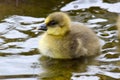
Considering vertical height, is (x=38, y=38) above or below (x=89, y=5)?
below

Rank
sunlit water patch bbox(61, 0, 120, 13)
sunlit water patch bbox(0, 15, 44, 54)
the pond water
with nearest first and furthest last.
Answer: the pond water < sunlit water patch bbox(0, 15, 44, 54) < sunlit water patch bbox(61, 0, 120, 13)

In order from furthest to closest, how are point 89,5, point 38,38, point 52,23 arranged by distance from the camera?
1. point 89,5
2. point 38,38
3. point 52,23

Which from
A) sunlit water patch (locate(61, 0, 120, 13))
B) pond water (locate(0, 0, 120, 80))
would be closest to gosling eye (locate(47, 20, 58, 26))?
pond water (locate(0, 0, 120, 80))

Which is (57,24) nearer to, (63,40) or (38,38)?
(63,40)

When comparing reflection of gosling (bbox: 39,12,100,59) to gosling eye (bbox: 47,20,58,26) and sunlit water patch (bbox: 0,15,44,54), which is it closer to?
gosling eye (bbox: 47,20,58,26)

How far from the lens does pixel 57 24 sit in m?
5.14

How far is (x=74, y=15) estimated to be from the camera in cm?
640

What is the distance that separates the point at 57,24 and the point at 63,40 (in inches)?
6.9

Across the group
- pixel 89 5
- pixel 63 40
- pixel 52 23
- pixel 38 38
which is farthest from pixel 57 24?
pixel 89 5

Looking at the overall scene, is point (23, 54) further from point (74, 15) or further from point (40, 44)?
point (74, 15)

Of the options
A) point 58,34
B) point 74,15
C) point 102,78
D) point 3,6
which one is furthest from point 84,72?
point 3,6

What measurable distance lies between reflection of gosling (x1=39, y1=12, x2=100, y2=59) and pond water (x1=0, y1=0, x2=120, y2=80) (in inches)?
3.1

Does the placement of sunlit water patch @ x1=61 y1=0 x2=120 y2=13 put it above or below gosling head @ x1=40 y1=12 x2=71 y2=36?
above

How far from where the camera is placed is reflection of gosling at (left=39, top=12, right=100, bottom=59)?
5.10 m
